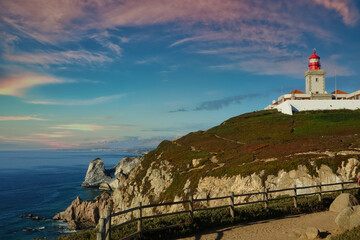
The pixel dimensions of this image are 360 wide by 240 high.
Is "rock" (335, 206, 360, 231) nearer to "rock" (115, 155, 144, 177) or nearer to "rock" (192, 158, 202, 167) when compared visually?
"rock" (192, 158, 202, 167)

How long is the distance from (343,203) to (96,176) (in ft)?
374

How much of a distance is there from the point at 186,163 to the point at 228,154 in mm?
8755

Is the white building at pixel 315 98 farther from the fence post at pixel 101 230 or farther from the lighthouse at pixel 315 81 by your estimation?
the fence post at pixel 101 230

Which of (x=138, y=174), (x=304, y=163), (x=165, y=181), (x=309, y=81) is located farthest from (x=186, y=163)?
(x=309, y=81)

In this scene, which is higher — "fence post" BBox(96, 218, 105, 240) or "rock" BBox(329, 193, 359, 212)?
"fence post" BBox(96, 218, 105, 240)

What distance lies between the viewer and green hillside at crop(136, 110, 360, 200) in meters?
33.5

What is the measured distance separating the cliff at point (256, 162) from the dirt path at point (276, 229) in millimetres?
12267

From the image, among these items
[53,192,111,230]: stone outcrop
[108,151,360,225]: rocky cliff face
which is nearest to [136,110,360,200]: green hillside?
[108,151,360,225]: rocky cliff face

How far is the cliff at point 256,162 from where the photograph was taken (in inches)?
1146

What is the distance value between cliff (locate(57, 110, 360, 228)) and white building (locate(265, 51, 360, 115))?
17.1ft

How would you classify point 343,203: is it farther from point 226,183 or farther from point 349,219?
point 226,183

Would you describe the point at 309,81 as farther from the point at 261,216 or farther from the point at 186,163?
the point at 261,216

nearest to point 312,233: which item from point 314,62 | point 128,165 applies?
point 314,62

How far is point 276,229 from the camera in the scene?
1470 cm
